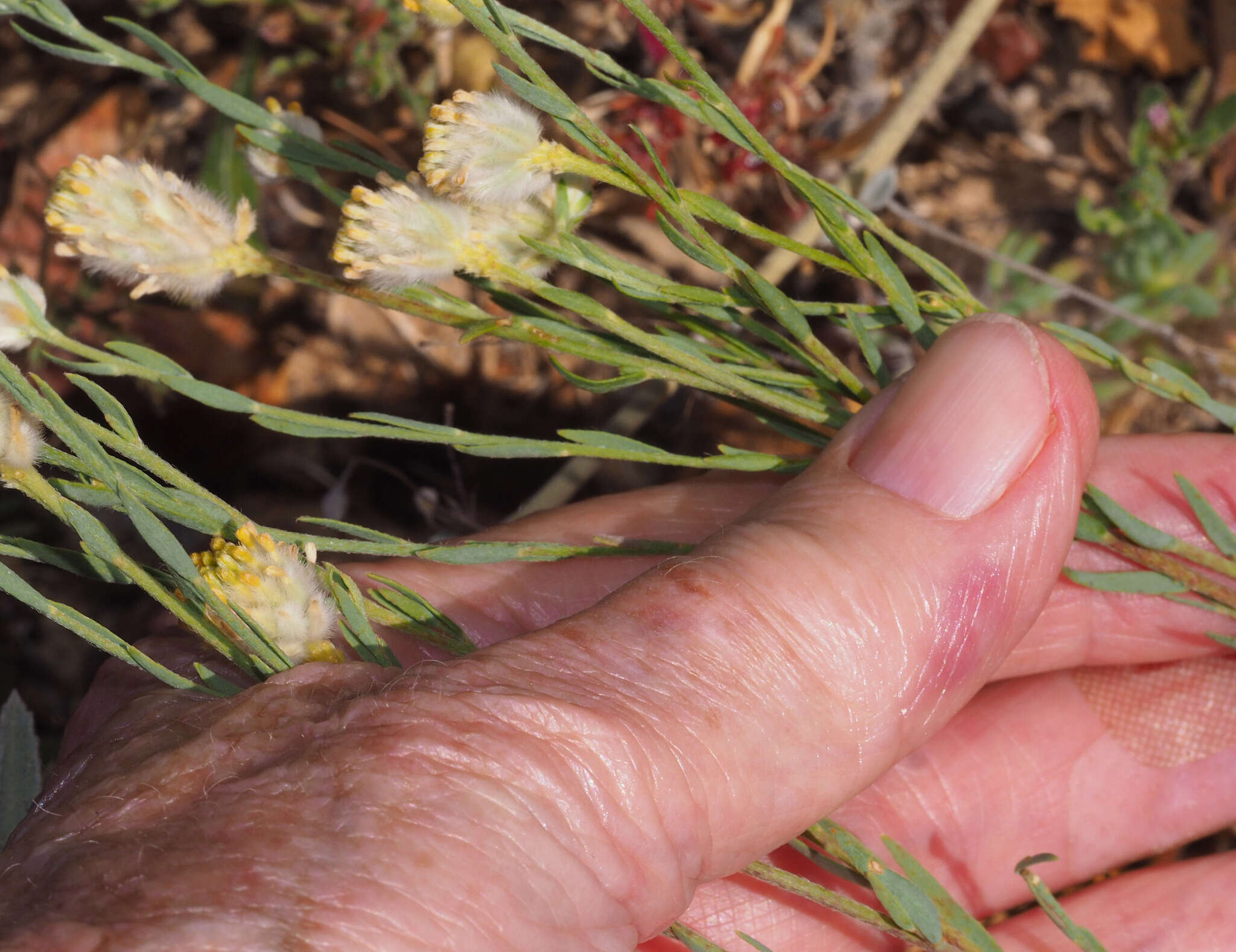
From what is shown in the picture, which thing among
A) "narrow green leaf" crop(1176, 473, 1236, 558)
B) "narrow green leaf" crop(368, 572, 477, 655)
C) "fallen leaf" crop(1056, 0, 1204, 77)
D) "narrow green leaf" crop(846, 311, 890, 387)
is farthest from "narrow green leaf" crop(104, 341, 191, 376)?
"fallen leaf" crop(1056, 0, 1204, 77)

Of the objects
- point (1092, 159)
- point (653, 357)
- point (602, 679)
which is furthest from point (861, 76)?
point (602, 679)

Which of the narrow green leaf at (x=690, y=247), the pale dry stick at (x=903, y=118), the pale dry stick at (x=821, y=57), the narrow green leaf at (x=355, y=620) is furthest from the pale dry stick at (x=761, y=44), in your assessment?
the narrow green leaf at (x=355, y=620)

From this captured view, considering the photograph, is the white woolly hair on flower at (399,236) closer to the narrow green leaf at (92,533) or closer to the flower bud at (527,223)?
the flower bud at (527,223)

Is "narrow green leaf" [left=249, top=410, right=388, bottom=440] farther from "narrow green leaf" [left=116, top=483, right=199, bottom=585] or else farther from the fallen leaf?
the fallen leaf

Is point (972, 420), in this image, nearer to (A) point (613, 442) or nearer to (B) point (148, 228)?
(A) point (613, 442)

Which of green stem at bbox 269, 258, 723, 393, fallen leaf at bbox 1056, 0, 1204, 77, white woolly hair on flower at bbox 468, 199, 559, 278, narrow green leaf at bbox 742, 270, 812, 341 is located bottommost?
green stem at bbox 269, 258, 723, 393

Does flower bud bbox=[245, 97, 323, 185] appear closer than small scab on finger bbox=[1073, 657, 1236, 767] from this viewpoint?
Yes

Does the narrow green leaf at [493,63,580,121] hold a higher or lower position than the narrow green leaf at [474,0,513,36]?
lower

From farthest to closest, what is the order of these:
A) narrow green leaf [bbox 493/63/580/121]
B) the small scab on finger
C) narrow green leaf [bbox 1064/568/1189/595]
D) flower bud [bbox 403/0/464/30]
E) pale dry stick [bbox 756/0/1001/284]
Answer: pale dry stick [bbox 756/0/1001/284] < the small scab on finger < narrow green leaf [bbox 1064/568/1189/595] < flower bud [bbox 403/0/464/30] < narrow green leaf [bbox 493/63/580/121]
